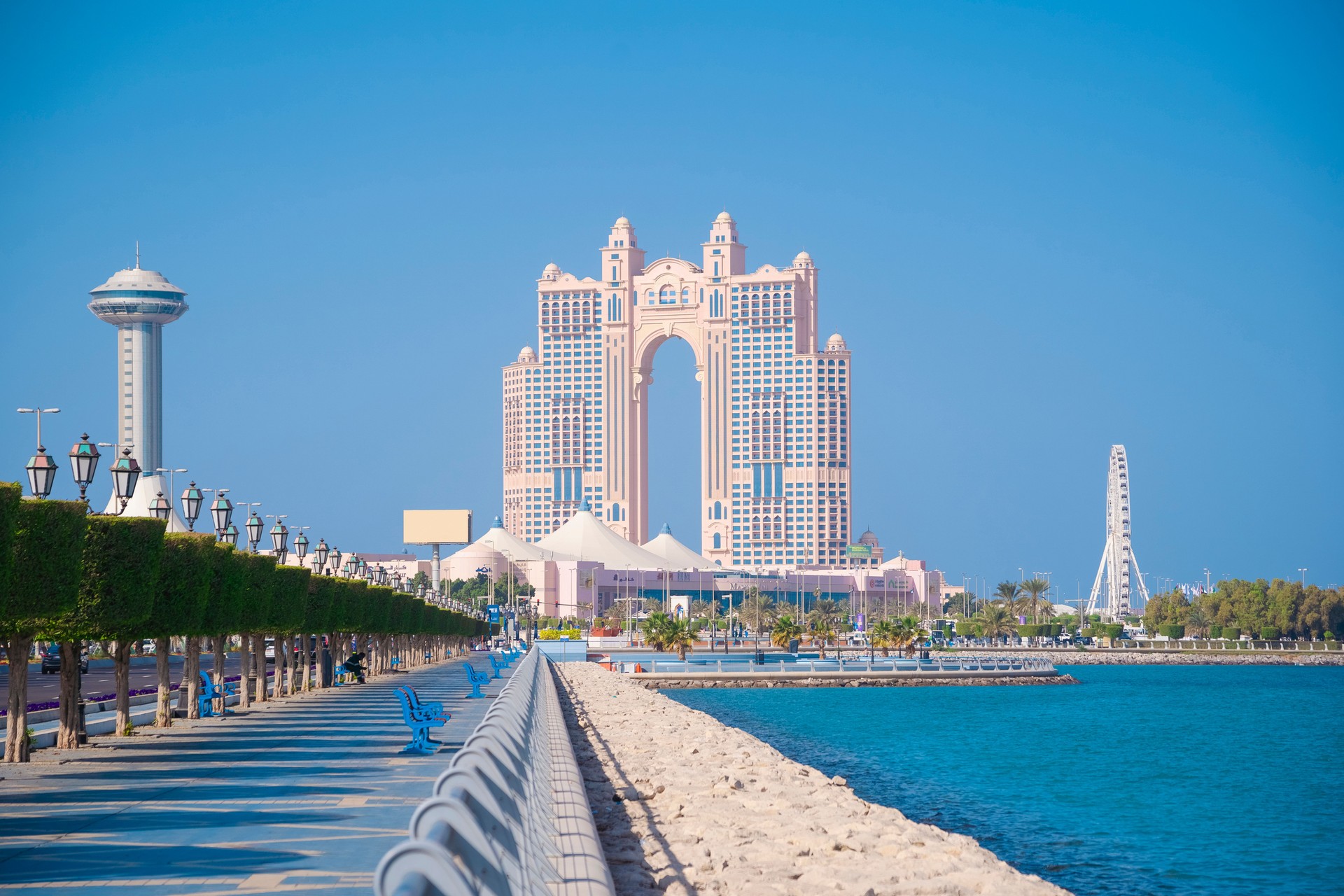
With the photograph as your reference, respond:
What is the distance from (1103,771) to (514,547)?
507 feet

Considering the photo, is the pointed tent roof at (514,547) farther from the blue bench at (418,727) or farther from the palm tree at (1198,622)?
the blue bench at (418,727)

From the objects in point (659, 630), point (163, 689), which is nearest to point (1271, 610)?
point (659, 630)

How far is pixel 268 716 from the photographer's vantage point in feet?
101

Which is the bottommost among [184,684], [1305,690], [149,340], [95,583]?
[1305,690]

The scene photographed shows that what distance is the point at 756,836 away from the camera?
17.3 meters

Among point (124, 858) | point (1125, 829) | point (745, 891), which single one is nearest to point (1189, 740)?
point (1125, 829)

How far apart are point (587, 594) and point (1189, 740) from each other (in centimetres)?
14096

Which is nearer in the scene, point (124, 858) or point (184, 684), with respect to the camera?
point (124, 858)

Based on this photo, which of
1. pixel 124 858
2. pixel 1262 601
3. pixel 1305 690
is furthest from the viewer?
pixel 1262 601

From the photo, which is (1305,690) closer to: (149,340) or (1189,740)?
(1189,740)

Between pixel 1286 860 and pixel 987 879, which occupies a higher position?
pixel 987 879

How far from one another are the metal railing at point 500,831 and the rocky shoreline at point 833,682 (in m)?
61.8

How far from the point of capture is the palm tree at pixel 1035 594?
→ 139875 millimetres

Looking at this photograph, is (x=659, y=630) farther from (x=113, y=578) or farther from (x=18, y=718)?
(x=18, y=718)
